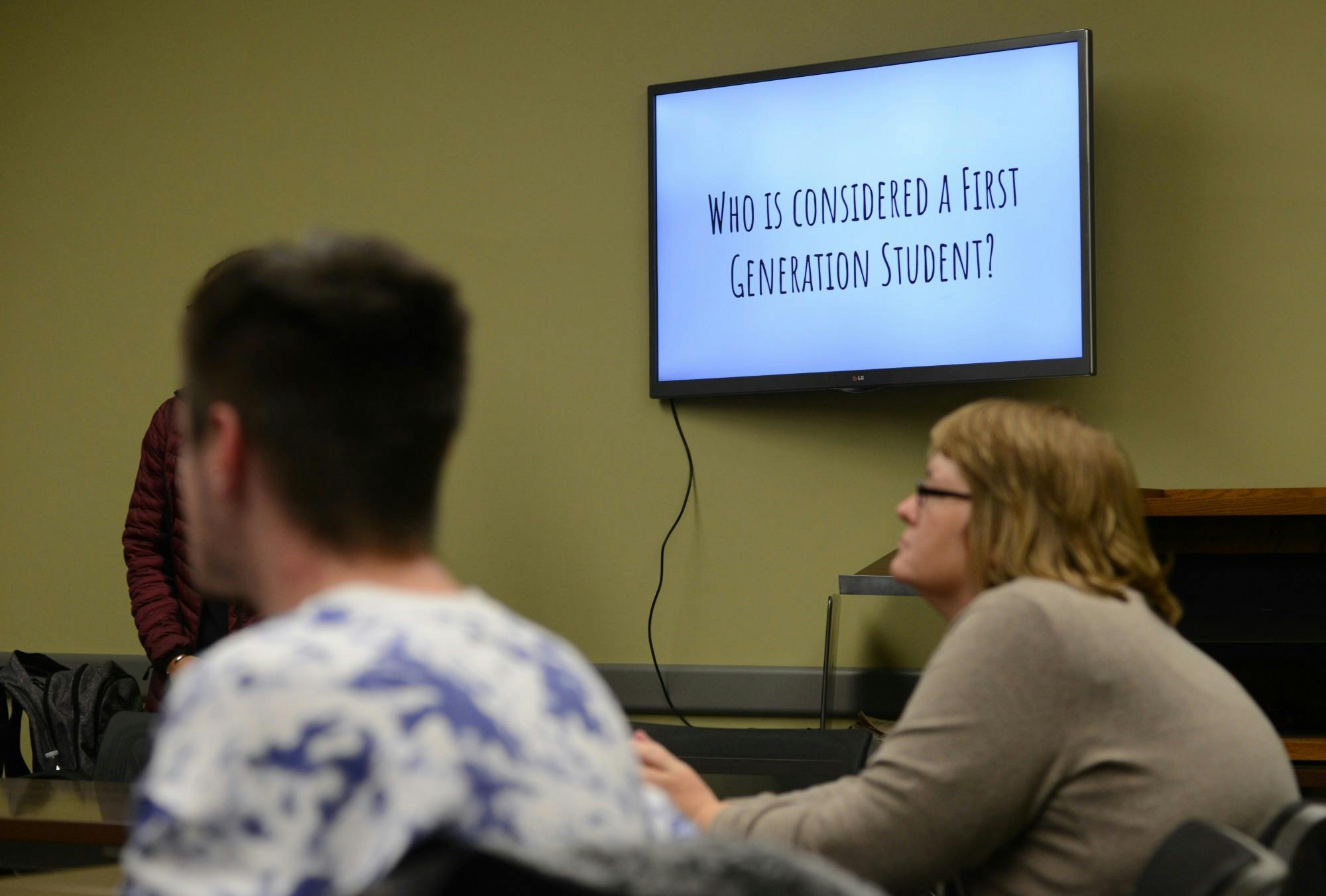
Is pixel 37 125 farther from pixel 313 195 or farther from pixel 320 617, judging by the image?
pixel 320 617

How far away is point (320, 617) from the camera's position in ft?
2.36

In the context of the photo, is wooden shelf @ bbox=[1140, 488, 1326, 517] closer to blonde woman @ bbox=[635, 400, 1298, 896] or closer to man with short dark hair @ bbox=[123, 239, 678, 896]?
blonde woman @ bbox=[635, 400, 1298, 896]

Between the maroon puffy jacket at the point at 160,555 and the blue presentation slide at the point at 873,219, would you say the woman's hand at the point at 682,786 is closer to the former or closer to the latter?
the blue presentation slide at the point at 873,219

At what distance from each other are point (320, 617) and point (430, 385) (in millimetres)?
197

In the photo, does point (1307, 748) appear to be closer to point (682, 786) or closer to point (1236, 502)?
point (1236, 502)

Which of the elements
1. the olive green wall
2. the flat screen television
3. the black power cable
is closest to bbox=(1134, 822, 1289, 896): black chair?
the flat screen television

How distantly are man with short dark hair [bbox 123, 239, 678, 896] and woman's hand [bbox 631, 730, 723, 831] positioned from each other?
1.55 feet

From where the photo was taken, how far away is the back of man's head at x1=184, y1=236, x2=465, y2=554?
0.81 m

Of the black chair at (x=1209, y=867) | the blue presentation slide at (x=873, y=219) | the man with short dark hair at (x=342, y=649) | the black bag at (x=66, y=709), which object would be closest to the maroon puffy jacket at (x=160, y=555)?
the black bag at (x=66, y=709)

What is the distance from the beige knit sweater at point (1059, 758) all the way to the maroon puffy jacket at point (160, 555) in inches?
82.0

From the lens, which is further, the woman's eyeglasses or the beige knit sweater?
the woman's eyeglasses

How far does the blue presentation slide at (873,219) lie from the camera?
275cm

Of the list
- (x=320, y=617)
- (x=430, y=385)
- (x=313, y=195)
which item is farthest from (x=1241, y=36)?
(x=320, y=617)

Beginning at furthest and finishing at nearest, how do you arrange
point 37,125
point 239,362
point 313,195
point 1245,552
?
point 37,125, point 313,195, point 1245,552, point 239,362
